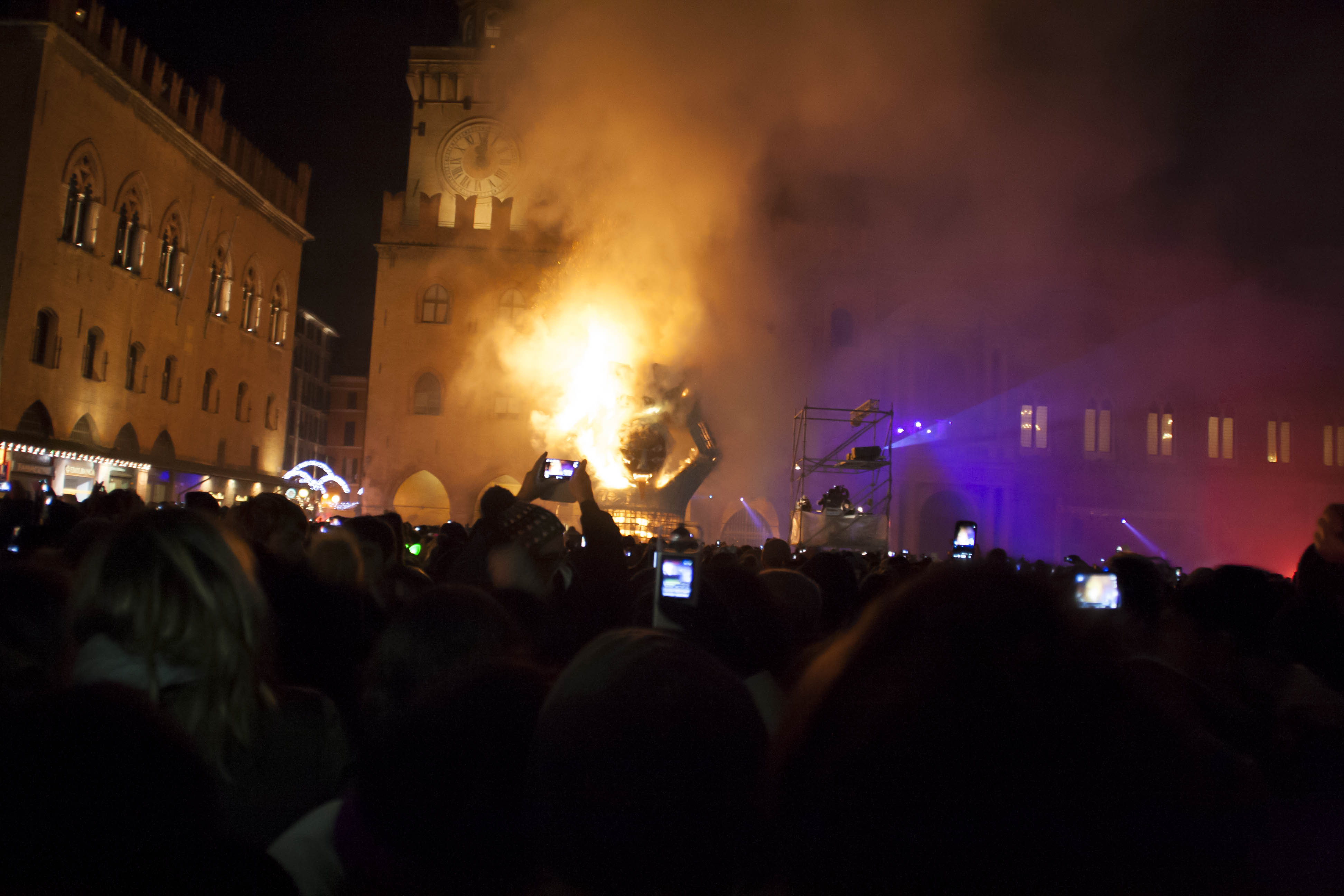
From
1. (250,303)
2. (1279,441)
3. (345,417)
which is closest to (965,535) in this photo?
(1279,441)

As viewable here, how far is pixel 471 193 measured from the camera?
30859mm

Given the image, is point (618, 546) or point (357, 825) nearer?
point (357, 825)

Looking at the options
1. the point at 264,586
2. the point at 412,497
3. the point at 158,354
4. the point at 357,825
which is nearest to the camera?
the point at 357,825

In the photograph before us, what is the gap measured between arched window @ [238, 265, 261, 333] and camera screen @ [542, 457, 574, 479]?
88.3 ft

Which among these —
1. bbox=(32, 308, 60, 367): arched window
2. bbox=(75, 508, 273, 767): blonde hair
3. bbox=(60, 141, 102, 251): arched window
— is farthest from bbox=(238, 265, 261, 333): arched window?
bbox=(75, 508, 273, 767): blonde hair

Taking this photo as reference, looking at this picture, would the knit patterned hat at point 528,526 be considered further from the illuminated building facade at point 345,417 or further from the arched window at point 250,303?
the illuminated building facade at point 345,417

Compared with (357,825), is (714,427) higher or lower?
higher

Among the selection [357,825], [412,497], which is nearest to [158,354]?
[412,497]

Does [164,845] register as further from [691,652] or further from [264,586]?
[264,586]

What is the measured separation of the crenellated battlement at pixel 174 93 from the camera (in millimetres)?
20891

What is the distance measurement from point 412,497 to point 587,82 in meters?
14.2

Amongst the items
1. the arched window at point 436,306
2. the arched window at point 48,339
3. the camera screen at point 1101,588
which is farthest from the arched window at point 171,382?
the camera screen at point 1101,588

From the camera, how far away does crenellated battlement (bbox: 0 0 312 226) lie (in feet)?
68.5

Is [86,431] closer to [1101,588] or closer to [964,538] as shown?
[964,538]
